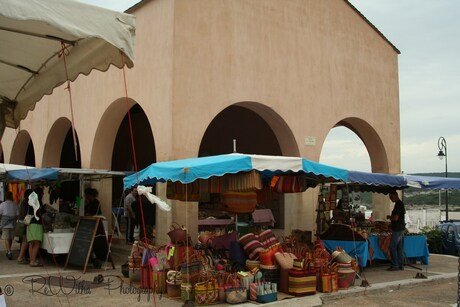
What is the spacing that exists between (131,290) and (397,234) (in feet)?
18.9

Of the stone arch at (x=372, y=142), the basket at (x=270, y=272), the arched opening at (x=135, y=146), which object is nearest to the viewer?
the basket at (x=270, y=272)

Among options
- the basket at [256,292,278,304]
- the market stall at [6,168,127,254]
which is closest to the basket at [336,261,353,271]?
the basket at [256,292,278,304]

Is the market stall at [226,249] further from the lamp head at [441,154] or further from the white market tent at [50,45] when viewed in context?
the lamp head at [441,154]

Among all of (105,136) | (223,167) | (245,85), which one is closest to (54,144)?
(105,136)

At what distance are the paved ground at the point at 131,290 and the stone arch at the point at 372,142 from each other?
4341mm

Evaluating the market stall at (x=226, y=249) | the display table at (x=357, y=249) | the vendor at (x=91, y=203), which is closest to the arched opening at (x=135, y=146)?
the vendor at (x=91, y=203)

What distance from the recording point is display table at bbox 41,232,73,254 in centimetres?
1016

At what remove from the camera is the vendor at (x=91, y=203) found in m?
11.9

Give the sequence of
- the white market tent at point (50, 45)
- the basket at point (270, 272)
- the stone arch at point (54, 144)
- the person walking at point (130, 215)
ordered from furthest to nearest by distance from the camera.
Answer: the stone arch at point (54, 144)
the person walking at point (130, 215)
the basket at point (270, 272)
the white market tent at point (50, 45)

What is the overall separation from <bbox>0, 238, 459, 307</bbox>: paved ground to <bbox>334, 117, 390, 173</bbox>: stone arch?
171 inches

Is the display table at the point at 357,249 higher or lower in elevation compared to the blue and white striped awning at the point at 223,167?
lower

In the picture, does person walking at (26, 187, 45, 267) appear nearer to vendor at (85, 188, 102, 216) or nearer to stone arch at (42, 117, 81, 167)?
vendor at (85, 188, 102, 216)

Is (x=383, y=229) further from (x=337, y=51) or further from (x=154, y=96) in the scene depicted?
(x=154, y=96)

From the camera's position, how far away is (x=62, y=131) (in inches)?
643
